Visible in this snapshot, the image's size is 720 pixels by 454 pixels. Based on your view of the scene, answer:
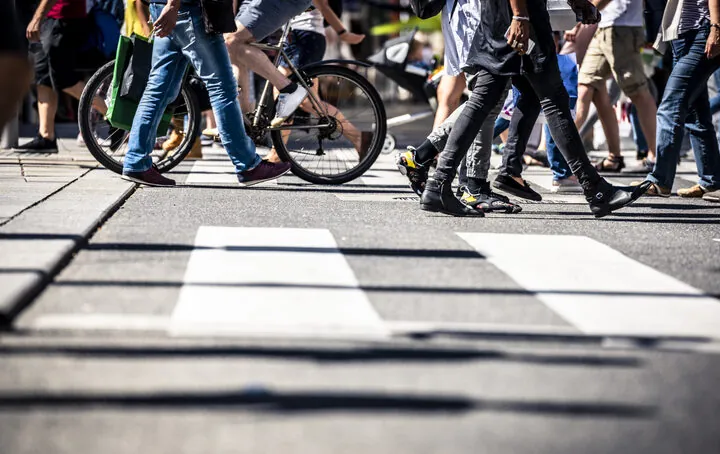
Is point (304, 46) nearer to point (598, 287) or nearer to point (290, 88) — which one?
point (290, 88)

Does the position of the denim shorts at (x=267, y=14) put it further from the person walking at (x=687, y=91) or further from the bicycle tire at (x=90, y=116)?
the person walking at (x=687, y=91)

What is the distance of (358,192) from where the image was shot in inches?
329

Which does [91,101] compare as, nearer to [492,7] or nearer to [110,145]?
[110,145]

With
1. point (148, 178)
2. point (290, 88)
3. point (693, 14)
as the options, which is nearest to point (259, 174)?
point (148, 178)

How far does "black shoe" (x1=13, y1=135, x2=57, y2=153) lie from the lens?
1092cm

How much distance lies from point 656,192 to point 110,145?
12.0 feet

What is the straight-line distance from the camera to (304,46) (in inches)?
396

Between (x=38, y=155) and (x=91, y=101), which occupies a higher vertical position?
(x=91, y=101)

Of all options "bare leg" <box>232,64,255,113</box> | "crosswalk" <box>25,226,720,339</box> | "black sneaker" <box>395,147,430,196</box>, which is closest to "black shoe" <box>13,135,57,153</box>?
"bare leg" <box>232,64,255,113</box>

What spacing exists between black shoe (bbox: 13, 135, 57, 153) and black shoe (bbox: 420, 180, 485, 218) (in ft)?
15.8

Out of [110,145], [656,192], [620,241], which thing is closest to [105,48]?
[110,145]

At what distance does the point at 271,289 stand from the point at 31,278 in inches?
32.8

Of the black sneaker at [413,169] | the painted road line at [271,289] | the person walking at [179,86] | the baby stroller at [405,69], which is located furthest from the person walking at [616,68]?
the painted road line at [271,289]

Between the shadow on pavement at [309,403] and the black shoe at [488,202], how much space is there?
417 cm
